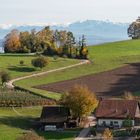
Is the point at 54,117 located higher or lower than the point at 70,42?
lower

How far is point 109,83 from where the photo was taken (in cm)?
11488

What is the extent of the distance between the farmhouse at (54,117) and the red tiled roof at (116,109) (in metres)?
5.07

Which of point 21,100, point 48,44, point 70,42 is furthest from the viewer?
point 70,42

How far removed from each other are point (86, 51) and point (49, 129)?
74.5 m

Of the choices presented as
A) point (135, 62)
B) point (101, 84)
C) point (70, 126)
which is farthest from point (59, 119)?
point (135, 62)

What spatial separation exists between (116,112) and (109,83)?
34210mm

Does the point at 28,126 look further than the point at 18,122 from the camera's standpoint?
No

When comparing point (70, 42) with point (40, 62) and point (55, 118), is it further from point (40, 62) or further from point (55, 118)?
point (55, 118)

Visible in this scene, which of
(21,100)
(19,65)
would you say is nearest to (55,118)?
(21,100)

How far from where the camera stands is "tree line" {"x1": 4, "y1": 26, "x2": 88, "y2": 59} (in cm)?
15238

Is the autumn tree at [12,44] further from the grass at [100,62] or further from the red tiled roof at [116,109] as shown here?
the red tiled roof at [116,109]

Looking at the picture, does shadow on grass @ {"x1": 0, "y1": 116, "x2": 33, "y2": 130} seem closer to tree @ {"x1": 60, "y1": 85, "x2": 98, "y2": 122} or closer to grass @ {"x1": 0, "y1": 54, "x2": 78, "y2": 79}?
tree @ {"x1": 60, "y1": 85, "x2": 98, "y2": 122}

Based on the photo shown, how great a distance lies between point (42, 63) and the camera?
128250 millimetres

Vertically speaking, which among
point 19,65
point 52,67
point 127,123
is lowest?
point 127,123
